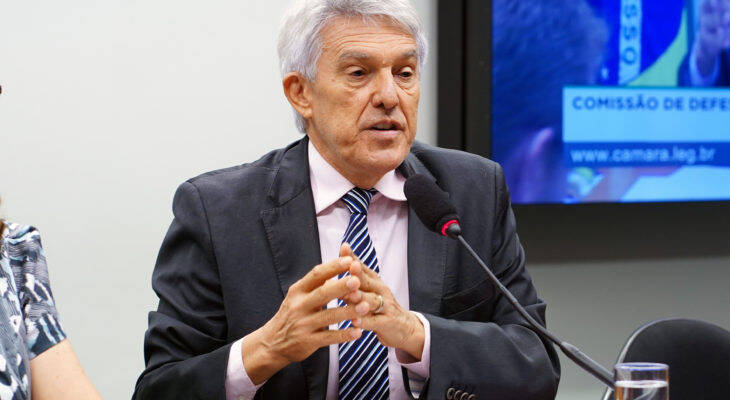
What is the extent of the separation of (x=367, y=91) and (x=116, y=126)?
1071 mm

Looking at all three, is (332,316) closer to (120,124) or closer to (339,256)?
(339,256)

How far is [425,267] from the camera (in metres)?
1.78

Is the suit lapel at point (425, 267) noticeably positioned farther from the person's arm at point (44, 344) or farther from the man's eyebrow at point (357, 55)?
the person's arm at point (44, 344)

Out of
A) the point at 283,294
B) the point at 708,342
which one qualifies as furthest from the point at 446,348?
the point at 708,342

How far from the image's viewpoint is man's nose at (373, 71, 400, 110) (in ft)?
5.65

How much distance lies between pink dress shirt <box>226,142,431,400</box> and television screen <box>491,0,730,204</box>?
1.00m

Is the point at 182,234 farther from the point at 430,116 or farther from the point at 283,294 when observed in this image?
the point at 430,116

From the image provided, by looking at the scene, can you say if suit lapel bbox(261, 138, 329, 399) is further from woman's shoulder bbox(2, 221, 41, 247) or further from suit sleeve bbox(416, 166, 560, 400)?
woman's shoulder bbox(2, 221, 41, 247)

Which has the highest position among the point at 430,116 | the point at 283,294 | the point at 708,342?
the point at 430,116

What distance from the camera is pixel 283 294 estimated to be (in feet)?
5.67

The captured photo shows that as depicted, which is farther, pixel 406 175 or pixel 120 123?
pixel 120 123

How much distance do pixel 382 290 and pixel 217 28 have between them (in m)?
1.35

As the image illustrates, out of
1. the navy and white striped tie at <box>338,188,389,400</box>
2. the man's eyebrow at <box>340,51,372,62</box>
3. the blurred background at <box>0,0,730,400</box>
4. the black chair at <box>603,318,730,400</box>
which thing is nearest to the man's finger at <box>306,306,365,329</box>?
the navy and white striped tie at <box>338,188,389,400</box>

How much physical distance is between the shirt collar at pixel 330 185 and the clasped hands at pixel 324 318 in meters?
0.31
